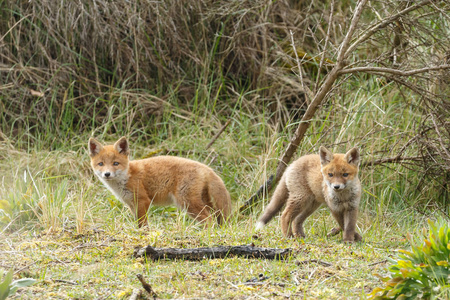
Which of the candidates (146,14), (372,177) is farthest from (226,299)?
(146,14)

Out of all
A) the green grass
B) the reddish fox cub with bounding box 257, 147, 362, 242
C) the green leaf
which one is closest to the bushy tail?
the reddish fox cub with bounding box 257, 147, 362, 242

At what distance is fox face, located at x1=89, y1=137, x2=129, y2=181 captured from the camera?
759 cm

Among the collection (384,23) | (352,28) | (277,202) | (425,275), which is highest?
(384,23)

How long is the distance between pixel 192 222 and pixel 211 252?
1.91 meters

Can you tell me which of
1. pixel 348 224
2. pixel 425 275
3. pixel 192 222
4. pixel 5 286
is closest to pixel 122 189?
pixel 192 222

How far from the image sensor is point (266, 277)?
4426 mm

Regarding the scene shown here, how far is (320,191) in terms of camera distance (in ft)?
21.6

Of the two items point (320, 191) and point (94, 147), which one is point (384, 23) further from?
point (94, 147)

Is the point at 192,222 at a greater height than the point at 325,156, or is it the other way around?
the point at 325,156

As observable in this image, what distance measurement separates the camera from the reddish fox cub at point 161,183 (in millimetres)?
7508

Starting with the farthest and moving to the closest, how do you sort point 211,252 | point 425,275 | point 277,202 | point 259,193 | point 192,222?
point 259,193, point 277,202, point 192,222, point 211,252, point 425,275

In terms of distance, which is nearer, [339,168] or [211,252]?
[211,252]

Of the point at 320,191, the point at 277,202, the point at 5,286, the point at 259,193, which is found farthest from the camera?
the point at 259,193

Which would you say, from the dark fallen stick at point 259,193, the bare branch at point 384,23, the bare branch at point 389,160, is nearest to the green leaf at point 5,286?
the dark fallen stick at point 259,193
